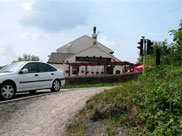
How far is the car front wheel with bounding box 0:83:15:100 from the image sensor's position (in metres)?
8.94

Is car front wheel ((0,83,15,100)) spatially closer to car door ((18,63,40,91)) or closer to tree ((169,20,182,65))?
car door ((18,63,40,91))

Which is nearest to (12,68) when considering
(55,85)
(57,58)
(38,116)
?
(55,85)

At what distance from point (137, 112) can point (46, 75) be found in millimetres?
6437

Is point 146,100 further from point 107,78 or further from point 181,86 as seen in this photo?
point 107,78

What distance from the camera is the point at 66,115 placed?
631 cm

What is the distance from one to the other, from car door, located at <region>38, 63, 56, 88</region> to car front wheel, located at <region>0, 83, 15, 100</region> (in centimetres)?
151

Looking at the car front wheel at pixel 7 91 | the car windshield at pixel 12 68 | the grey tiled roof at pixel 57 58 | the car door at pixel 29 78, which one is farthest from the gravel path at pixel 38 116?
the grey tiled roof at pixel 57 58

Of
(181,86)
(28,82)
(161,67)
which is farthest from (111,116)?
(28,82)

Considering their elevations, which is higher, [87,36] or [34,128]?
[87,36]

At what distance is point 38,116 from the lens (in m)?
6.66

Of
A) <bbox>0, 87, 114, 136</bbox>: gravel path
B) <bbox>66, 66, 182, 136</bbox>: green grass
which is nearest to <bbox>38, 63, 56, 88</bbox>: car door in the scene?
<bbox>0, 87, 114, 136</bbox>: gravel path

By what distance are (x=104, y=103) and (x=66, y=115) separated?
1.14m

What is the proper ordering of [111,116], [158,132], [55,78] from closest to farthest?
[158,132] < [111,116] < [55,78]

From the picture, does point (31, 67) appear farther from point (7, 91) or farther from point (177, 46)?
point (177, 46)
